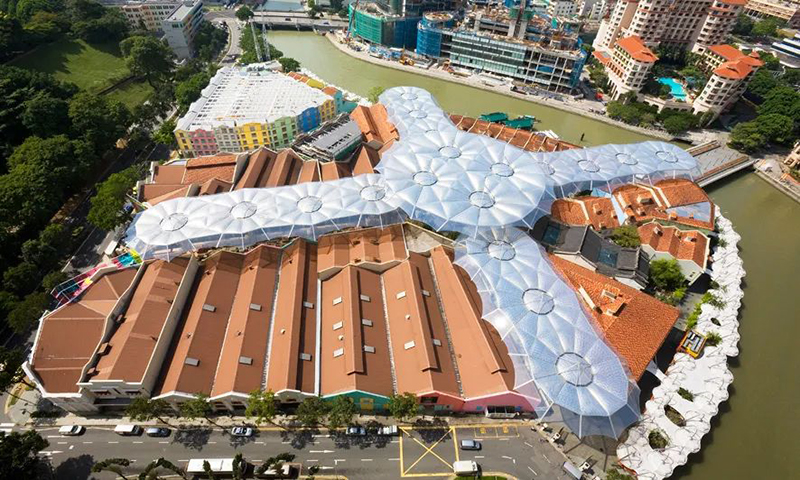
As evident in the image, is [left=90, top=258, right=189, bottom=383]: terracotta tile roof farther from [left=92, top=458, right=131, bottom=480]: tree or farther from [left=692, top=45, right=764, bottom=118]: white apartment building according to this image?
[left=692, top=45, right=764, bottom=118]: white apartment building

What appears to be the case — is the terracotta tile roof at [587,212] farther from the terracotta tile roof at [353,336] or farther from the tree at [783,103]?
the tree at [783,103]

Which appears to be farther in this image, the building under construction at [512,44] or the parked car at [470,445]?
the building under construction at [512,44]

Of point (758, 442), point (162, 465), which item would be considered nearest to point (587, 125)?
point (758, 442)

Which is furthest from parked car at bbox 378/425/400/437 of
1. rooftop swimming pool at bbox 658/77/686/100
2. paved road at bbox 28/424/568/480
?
rooftop swimming pool at bbox 658/77/686/100

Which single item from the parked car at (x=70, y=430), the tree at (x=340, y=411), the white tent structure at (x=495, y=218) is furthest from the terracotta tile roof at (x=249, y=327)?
the parked car at (x=70, y=430)

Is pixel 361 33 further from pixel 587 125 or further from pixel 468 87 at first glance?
pixel 587 125

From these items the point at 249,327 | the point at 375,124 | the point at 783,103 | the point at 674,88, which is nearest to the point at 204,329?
the point at 249,327
